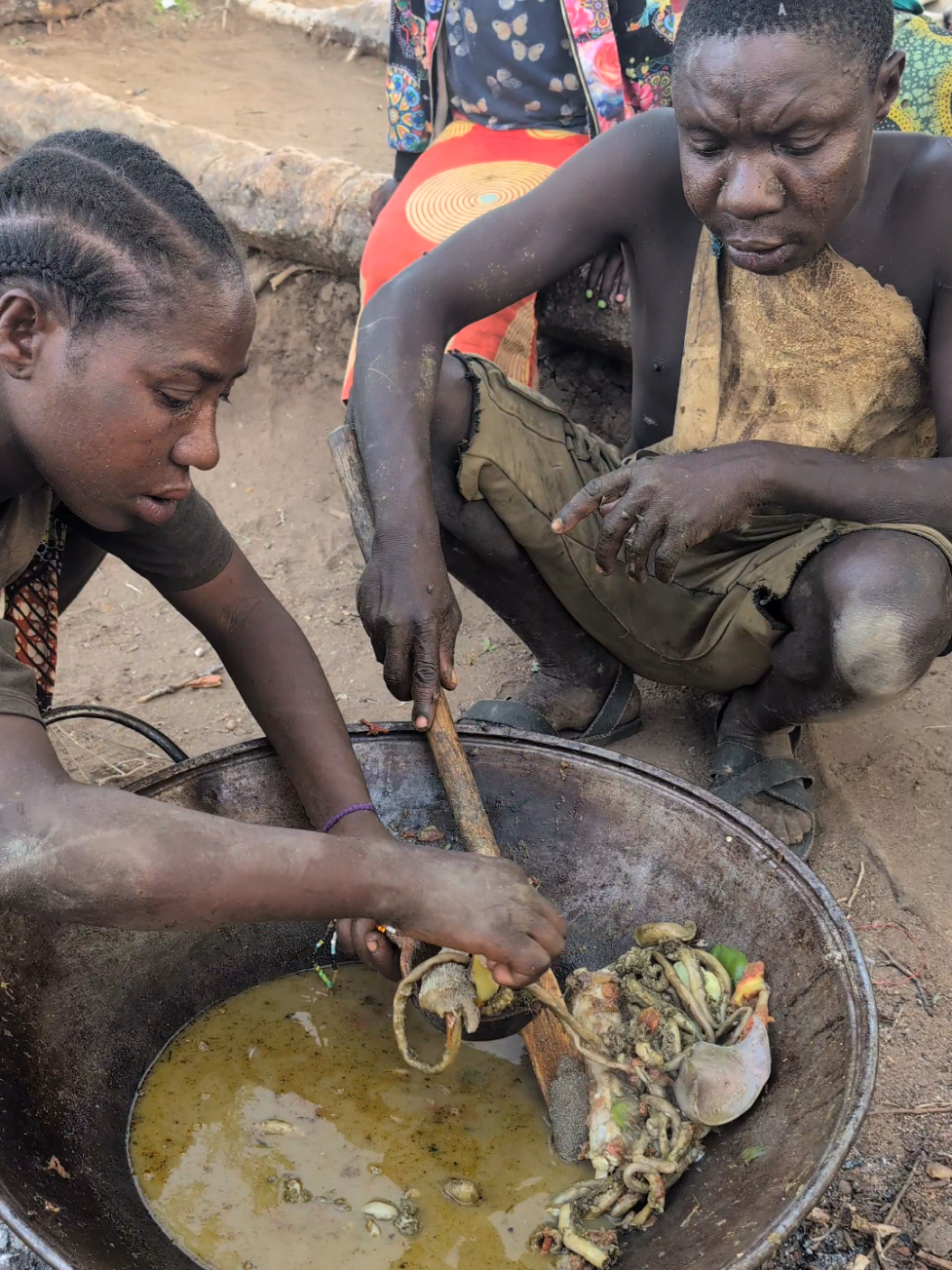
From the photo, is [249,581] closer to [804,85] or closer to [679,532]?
[679,532]

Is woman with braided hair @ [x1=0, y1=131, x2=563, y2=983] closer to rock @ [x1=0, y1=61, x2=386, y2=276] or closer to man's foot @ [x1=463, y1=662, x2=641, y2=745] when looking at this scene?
man's foot @ [x1=463, y1=662, x2=641, y2=745]

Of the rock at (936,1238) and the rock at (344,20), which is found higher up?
the rock at (344,20)

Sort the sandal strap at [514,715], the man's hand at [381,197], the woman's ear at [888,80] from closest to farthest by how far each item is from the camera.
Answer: the woman's ear at [888,80]
the sandal strap at [514,715]
the man's hand at [381,197]

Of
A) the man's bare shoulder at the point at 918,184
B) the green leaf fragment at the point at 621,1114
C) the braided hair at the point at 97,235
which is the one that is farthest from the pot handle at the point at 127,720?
the man's bare shoulder at the point at 918,184

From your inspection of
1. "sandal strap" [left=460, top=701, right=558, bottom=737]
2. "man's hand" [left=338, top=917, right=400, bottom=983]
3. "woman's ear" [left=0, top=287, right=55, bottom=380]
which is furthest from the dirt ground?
"woman's ear" [left=0, top=287, right=55, bottom=380]

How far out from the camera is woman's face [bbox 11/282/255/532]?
56.3 inches

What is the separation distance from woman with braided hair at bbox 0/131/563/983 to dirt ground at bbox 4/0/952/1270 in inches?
28.6

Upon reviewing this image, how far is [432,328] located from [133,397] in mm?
857

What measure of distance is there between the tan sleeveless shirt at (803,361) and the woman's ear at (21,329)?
4.02ft

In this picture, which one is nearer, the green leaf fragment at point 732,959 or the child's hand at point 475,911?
the child's hand at point 475,911

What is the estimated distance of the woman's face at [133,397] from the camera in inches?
56.3

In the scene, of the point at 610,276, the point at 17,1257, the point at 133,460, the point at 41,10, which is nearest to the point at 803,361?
the point at 610,276

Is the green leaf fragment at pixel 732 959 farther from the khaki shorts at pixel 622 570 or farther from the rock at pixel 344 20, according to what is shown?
the rock at pixel 344 20

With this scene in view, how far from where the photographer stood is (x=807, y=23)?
1.75 metres
